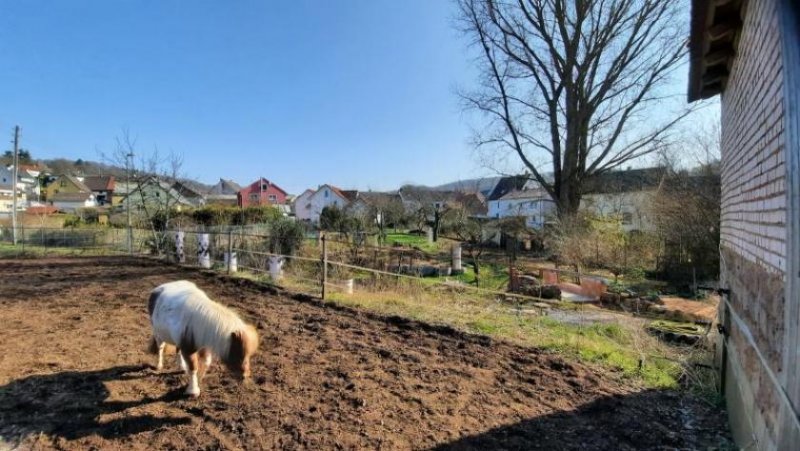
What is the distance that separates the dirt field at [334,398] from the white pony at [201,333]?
314 mm

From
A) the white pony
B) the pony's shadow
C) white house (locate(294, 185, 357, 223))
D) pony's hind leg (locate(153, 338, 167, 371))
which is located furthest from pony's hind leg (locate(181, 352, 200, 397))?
white house (locate(294, 185, 357, 223))

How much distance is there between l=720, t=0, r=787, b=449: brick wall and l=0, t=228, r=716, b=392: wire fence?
4.42 feet

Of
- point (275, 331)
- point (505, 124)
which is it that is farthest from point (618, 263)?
point (275, 331)

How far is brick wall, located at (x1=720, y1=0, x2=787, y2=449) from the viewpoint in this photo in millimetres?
2264

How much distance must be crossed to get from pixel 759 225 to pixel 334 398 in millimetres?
3496

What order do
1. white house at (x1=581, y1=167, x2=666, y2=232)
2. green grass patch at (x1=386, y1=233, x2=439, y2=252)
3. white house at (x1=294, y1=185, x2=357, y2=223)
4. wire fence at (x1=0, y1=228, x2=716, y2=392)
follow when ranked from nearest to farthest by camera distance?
1. wire fence at (x1=0, y1=228, x2=716, y2=392)
2. green grass patch at (x1=386, y1=233, x2=439, y2=252)
3. white house at (x1=581, y1=167, x2=666, y2=232)
4. white house at (x1=294, y1=185, x2=357, y2=223)

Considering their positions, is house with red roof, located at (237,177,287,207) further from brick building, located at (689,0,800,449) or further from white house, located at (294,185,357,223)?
brick building, located at (689,0,800,449)

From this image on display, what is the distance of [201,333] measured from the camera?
3344 millimetres

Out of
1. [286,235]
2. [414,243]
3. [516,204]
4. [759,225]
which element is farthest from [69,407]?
[516,204]

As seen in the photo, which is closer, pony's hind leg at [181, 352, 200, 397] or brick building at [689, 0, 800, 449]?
brick building at [689, 0, 800, 449]

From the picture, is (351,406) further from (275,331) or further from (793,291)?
(793,291)

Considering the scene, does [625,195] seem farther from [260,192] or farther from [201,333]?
[260,192]

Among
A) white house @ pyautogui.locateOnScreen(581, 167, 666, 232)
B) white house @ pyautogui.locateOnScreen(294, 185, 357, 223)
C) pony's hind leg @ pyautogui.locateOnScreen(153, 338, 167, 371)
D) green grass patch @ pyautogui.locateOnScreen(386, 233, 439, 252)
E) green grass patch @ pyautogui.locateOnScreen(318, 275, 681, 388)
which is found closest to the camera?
pony's hind leg @ pyautogui.locateOnScreen(153, 338, 167, 371)

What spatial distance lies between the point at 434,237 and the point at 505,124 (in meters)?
14.0
